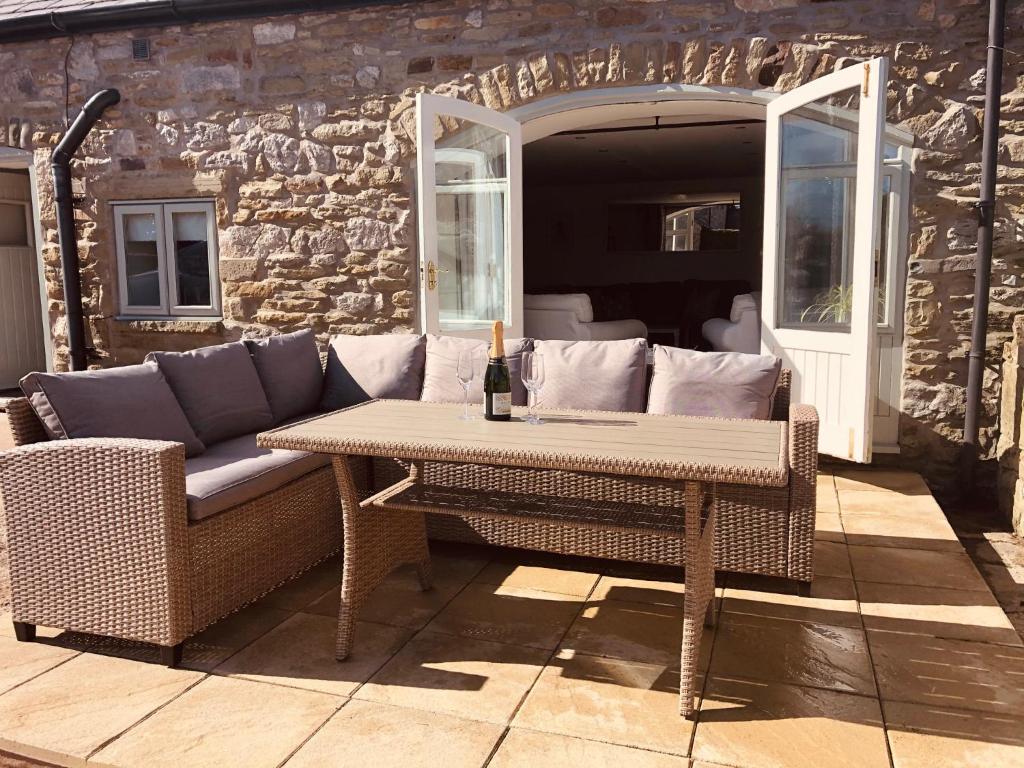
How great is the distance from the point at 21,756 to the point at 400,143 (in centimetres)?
421

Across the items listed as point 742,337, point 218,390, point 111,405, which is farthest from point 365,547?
point 742,337

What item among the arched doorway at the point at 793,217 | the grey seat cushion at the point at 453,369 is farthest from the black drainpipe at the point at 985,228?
the grey seat cushion at the point at 453,369

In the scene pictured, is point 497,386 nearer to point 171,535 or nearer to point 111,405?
point 171,535

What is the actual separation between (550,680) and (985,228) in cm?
356

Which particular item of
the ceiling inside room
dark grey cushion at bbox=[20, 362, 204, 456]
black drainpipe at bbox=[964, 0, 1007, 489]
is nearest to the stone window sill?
dark grey cushion at bbox=[20, 362, 204, 456]

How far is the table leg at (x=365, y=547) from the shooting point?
258 centimetres

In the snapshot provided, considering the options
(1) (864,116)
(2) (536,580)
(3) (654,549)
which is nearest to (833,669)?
(3) (654,549)

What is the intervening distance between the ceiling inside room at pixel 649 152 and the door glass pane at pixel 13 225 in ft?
16.2

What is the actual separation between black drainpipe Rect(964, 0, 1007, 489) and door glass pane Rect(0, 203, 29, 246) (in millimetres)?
8024

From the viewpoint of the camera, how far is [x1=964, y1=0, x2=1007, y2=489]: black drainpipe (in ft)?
14.1

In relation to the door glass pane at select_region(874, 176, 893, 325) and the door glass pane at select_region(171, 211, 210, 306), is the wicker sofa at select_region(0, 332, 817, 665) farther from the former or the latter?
the door glass pane at select_region(171, 211, 210, 306)

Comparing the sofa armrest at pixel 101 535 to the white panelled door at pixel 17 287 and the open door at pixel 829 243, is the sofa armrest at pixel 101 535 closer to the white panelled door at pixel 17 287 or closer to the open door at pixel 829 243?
the open door at pixel 829 243

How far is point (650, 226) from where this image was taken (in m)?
11.6

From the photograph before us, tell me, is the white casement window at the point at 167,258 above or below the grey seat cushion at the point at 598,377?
above
